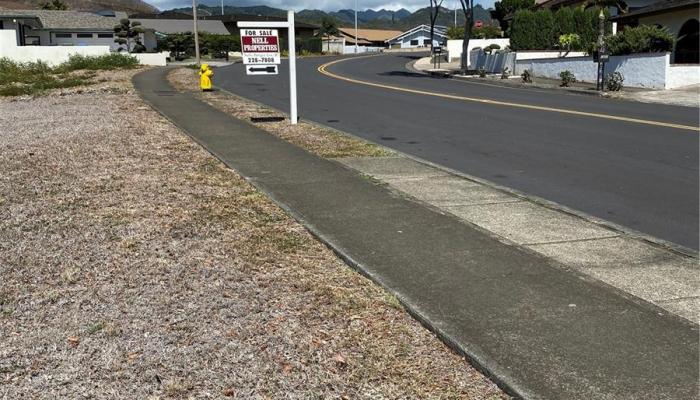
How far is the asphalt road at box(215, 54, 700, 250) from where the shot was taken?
7985 mm

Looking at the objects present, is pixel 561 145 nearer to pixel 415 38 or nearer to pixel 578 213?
pixel 578 213

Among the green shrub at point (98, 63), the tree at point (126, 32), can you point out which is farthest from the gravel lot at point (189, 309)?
the tree at point (126, 32)

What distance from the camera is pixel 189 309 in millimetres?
4418

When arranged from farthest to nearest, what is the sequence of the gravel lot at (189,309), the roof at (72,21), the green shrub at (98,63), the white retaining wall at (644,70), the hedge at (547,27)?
the roof at (72,21) < the green shrub at (98,63) < the hedge at (547,27) < the white retaining wall at (644,70) < the gravel lot at (189,309)

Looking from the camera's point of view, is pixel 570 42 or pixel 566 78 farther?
pixel 570 42

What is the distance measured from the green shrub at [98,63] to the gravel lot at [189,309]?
3679cm

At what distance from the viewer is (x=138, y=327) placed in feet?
13.6

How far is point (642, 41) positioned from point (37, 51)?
125 feet

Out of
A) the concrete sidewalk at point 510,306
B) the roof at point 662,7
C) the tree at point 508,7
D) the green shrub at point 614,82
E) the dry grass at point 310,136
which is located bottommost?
the concrete sidewalk at point 510,306

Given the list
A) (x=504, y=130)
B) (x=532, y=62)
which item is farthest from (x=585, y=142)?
(x=532, y=62)

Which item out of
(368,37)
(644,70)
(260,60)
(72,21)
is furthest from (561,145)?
(368,37)

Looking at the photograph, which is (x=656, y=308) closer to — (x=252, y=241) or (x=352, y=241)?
(x=352, y=241)

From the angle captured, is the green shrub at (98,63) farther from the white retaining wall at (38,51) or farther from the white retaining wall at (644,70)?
the white retaining wall at (644,70)

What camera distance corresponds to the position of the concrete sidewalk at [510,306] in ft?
11.9
